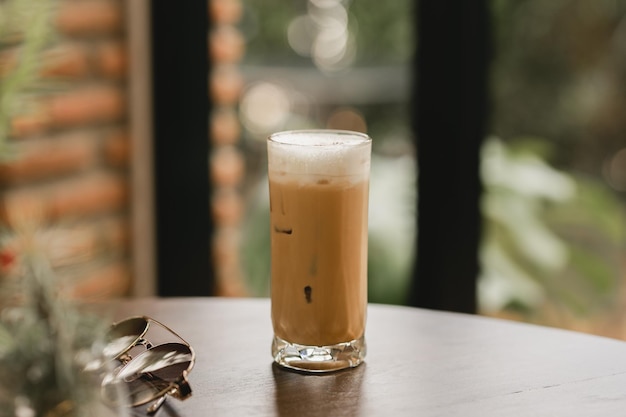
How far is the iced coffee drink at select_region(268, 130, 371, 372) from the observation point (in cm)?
98

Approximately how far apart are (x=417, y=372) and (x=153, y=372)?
0.94 feet

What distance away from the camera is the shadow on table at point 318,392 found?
0.88m

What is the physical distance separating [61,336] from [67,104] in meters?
1.55

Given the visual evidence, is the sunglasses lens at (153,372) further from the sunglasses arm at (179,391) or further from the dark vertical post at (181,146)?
the dark vertical post at (181,146)

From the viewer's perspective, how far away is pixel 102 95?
7.38 feet

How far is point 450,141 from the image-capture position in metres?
2.07

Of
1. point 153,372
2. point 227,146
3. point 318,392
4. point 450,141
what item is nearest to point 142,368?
point 153,372

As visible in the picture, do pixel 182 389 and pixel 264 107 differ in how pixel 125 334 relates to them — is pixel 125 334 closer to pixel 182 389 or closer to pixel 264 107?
pixel 182 389

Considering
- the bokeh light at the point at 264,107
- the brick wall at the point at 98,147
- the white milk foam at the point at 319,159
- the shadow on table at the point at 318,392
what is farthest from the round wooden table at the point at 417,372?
the bokeh light at the point at 264,107

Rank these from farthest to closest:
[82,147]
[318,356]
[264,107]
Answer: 1. [264,107]
2. [82,147]
3. [318,356]

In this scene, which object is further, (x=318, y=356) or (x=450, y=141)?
(x=450, y=141)

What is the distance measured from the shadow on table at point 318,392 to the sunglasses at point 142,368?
99mm

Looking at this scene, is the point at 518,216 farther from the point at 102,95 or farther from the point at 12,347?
the point at 12,347

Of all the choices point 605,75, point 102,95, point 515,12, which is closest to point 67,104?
point 102,95
